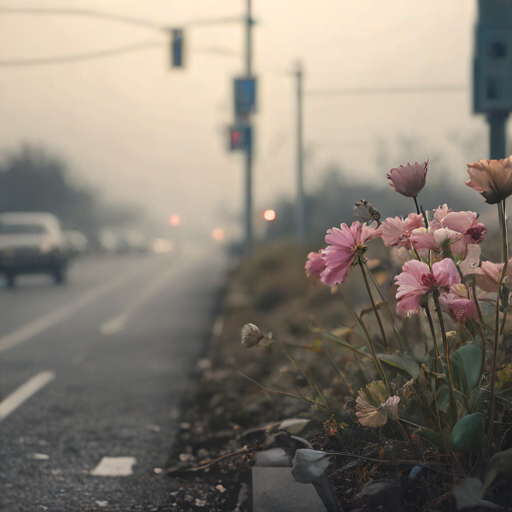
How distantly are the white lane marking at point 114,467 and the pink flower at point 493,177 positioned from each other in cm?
255

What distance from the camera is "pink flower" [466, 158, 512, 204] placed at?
226cm

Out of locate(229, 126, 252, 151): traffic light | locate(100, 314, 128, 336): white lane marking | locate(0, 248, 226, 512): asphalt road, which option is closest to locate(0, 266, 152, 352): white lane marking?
locate(0, 248, 226, 512): asphalt road

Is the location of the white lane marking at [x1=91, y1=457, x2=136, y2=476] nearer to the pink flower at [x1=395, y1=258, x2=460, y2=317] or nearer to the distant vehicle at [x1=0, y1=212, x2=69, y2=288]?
the pink flower at [x1=395, y1=258, x2=460, y2=317]

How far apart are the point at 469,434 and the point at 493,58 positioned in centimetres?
357

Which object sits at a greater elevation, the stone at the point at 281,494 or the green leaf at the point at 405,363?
the green leaf at the point at 405,363

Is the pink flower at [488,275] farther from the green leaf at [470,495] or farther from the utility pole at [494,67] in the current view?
the utility pole at [494,67]

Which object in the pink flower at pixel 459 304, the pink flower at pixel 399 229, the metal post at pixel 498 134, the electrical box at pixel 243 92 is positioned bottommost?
the pink flower at pixel 459 304

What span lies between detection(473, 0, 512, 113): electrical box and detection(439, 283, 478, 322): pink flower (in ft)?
9.60

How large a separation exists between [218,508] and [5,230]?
18.0 meters

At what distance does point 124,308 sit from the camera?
13.6m

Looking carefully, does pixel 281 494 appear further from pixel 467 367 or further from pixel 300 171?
pixel 300 171

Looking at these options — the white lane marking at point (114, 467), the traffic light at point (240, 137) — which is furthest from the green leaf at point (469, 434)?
the traffic light at point (240, 137)

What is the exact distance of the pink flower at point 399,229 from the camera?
2658 mm

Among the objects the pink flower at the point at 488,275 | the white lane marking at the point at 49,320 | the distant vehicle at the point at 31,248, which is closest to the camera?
the pink flower at the point at 488,275
